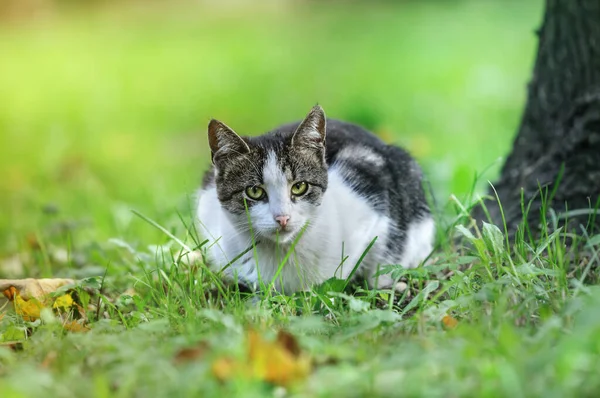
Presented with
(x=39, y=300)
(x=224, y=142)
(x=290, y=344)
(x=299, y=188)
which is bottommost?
(x=39, y=300)

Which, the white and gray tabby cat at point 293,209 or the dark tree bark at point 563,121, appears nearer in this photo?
the white and gray tabby cat at point 293,209

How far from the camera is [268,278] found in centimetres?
260

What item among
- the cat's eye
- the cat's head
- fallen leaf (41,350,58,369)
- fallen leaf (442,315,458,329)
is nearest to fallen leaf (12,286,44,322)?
fallen leaf (41,350,58,369)

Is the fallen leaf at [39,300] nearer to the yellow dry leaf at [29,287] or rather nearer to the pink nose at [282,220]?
the yellow dry leaf at [29,287]

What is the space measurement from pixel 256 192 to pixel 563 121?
1.38m

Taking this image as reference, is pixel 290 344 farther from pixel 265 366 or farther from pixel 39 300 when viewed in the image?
pixel 39 300

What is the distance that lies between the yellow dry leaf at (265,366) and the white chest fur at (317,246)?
0.87m

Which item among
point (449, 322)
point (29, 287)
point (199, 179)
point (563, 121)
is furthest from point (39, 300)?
point (563, 121)

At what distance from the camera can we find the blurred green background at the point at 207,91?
449cm

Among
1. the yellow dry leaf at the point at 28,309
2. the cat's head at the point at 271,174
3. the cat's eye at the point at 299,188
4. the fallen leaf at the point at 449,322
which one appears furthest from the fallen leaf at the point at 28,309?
the fallen leaf at the point at 449,322

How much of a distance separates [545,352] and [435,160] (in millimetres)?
3179

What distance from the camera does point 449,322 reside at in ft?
6.55

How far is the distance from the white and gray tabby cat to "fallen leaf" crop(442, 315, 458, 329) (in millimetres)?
435

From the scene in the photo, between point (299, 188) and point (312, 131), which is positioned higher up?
point (312, 131)
